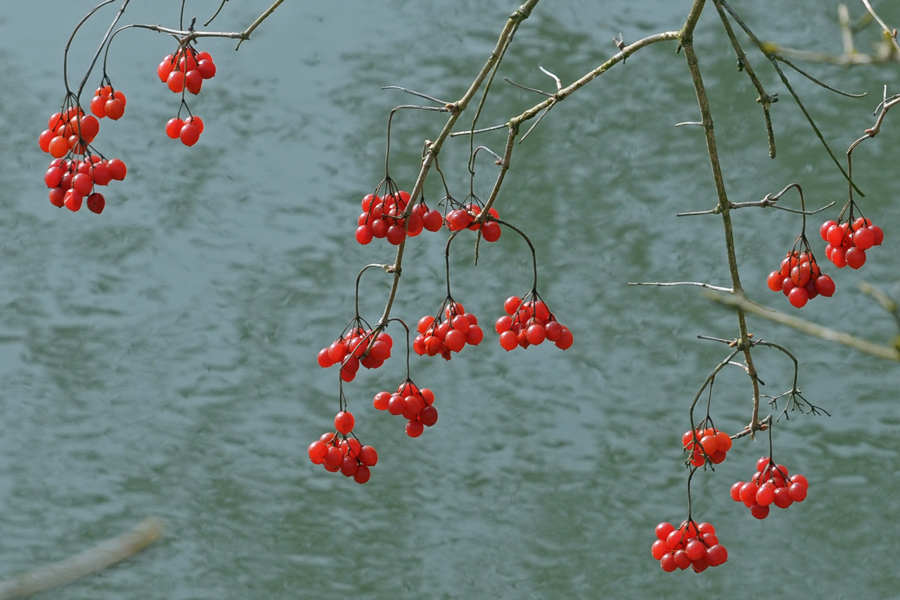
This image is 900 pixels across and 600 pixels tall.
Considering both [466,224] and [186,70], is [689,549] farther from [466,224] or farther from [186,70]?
[186,70]

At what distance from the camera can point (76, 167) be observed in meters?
1.39

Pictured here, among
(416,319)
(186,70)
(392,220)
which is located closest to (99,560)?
(392,220)

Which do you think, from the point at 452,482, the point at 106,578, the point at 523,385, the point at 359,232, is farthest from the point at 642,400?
the point at 359,232

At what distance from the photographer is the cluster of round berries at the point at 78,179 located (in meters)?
1.38

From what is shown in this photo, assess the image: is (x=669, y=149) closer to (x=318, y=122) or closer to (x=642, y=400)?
(x=642, y=400)

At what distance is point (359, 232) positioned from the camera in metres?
1.33

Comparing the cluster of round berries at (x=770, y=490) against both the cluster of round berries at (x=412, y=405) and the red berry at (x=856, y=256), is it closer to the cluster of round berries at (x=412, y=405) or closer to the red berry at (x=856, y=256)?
the red berry at (x=856, y=256)

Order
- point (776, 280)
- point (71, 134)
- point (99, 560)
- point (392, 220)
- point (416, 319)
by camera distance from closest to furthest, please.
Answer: point (99, 560), point (392, 220), point (71, 134), point (776, 280), point (416, 319)

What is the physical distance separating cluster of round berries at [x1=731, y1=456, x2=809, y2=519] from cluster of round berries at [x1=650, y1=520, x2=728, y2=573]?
0.07 m

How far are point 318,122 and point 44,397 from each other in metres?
1.31

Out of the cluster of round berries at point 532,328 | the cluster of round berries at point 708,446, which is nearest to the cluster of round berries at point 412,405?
→ the cluster of round berries at point 532,328

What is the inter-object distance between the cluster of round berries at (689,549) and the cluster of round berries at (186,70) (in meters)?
0.89

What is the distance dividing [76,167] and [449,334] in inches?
19.2

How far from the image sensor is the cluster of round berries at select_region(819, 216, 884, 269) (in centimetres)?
149
